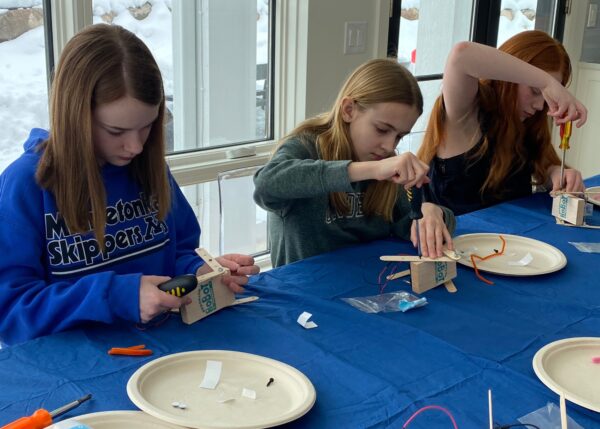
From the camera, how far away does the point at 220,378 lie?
3.37ft

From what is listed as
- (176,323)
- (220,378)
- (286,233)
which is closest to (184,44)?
(286,233)

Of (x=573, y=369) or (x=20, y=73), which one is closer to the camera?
(x=573, y=369)

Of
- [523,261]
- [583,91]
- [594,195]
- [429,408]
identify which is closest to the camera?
[429,408]

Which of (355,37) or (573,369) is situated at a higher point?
(355,37)

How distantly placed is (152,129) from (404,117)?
620 millimetres

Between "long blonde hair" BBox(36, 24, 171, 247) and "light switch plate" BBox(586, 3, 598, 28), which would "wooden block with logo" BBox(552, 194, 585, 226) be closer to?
"long blonde hair" BBox(36, 24, 171, 247)

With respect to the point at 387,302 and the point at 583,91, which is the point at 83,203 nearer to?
the point at 387,302

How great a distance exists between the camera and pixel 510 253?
1.67 m

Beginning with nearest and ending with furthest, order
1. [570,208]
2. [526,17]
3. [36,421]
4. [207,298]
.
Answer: [36,421] → [207,298] → [570,208] → [526,17]

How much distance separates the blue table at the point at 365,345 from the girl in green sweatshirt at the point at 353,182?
0.18 meters

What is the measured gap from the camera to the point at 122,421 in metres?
0.88

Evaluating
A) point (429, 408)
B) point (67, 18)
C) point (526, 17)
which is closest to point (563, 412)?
point (429, 408)

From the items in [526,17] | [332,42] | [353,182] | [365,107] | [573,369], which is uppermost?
[526,17]

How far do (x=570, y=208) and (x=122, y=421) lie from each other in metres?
1.46
